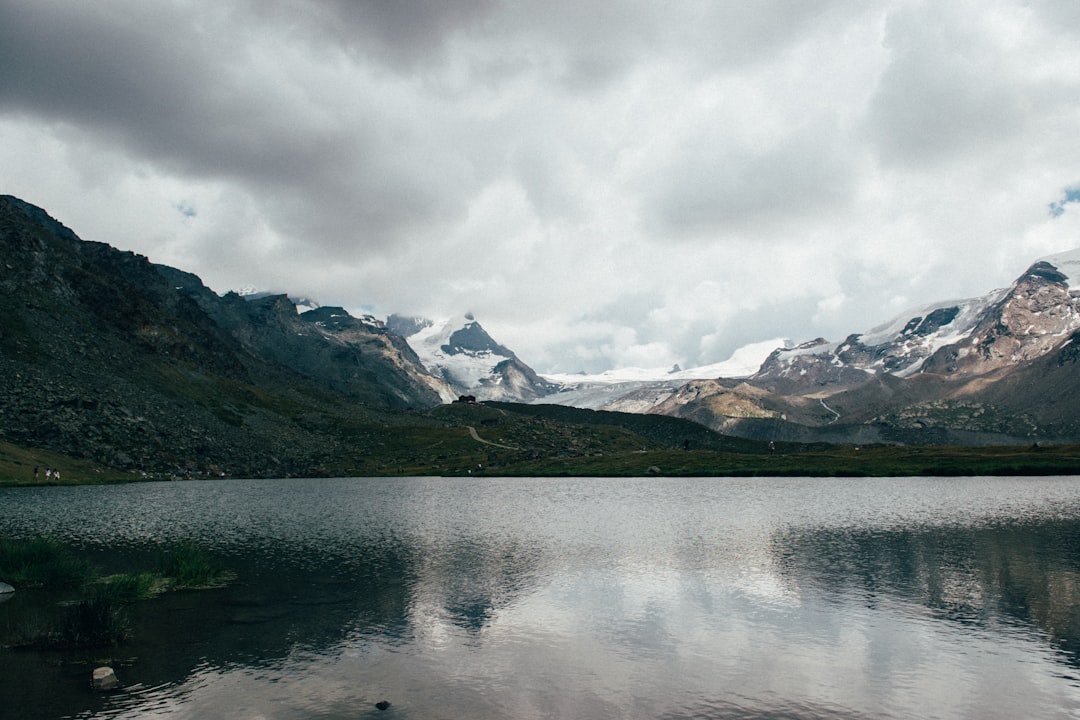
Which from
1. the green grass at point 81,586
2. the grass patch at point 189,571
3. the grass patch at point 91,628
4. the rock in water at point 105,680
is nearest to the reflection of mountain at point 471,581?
the grass patch at point 189,571

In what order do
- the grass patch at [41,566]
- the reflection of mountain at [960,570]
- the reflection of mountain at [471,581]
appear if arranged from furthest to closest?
1. the grass patch at [41,566]
2. the reflection of mountain at [471,581]
3. the reflection of mountain at [960,570]

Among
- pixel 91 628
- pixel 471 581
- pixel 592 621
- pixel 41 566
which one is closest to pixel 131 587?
pixel 41 566

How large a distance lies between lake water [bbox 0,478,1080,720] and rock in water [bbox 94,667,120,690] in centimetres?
59

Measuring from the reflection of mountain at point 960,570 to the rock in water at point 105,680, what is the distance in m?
37.1

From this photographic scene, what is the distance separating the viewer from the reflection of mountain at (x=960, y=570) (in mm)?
37281

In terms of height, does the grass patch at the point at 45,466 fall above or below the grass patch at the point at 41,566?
above

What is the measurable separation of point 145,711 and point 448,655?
464 inches

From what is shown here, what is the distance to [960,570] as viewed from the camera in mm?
47656

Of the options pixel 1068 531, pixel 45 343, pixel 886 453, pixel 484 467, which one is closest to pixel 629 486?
pixel 484 467

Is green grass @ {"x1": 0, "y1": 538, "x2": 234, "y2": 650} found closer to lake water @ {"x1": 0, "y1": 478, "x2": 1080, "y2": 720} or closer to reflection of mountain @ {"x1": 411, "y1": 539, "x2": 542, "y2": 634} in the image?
lake water @ {"x1": 0, "y1": 478, "x2": 1080, "y2": 720}

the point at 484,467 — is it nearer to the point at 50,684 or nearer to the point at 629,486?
the point at 629,486

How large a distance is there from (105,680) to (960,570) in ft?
166

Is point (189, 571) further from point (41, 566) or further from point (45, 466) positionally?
point (45, 466)

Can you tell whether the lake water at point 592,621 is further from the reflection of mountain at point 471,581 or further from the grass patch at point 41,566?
the grass patch at point 41,566
